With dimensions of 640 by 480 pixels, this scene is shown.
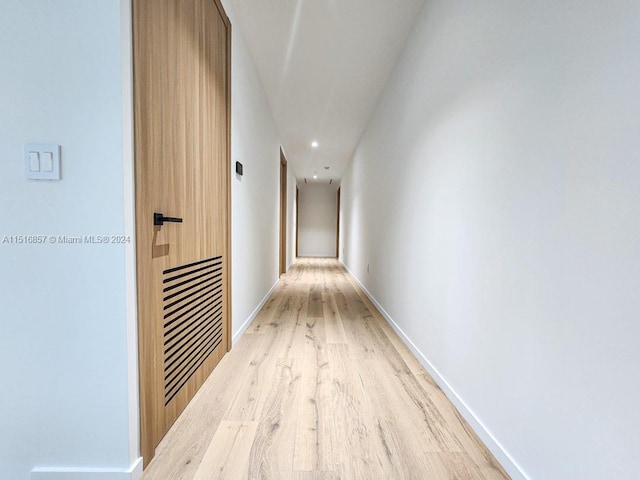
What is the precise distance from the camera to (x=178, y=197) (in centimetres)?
132

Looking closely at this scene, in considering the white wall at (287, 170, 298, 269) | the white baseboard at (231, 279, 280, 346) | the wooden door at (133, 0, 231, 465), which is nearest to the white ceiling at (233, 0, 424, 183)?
the wooden door at (133, 0, 231, 465)

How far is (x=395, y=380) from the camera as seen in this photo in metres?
1.72

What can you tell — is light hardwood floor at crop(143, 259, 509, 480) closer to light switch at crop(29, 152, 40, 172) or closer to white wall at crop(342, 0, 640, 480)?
white wall at crop(342, 0, 640, 480)

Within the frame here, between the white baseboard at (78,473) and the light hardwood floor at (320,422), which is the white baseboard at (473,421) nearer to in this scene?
the light hardwood floor at (320,422)

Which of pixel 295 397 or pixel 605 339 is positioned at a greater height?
pixel 605 339

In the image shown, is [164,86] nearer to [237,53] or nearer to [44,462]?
[237,53]

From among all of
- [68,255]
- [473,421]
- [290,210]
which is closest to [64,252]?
[68,255]

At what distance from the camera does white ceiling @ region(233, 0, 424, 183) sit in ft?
6.71

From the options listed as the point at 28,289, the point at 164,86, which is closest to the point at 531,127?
the point at 164,86

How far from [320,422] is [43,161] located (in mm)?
1482

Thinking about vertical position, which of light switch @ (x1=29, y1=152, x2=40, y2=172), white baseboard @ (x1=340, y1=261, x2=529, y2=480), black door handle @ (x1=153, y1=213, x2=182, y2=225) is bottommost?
white baseboard @ (x1=340, y1=261, x2=529, y2=480)

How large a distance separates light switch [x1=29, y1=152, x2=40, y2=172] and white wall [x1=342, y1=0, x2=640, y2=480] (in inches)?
64.8

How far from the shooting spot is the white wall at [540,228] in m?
0.69

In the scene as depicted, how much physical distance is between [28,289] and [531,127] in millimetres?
1781
